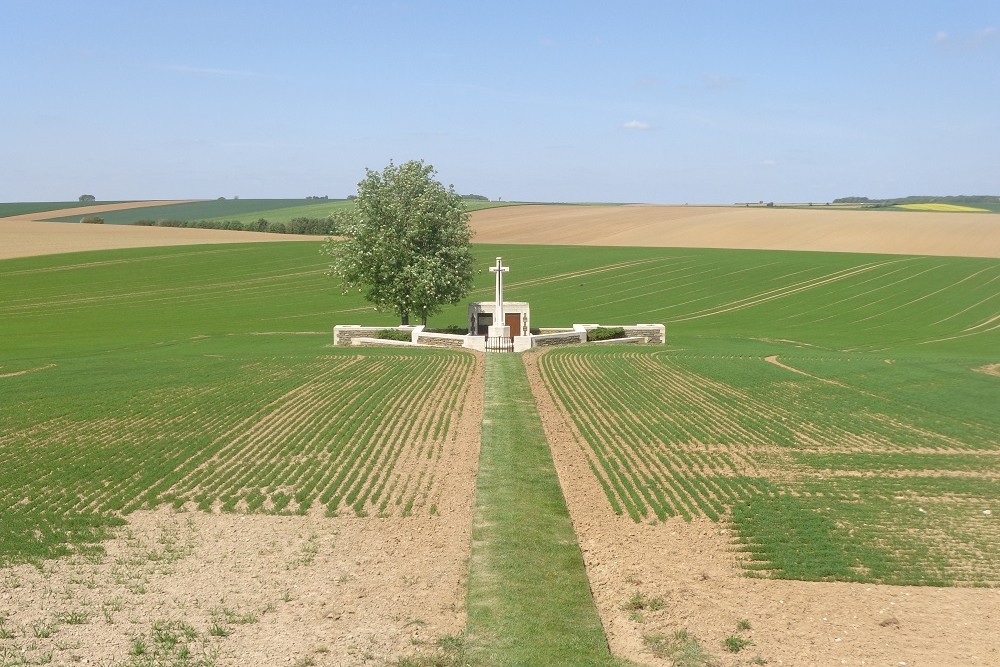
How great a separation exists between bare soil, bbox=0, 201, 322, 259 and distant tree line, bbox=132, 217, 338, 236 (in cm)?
757

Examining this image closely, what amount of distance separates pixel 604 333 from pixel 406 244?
13767mm

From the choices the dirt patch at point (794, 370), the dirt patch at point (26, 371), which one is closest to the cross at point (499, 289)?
the dirt patch at point (794, 370)

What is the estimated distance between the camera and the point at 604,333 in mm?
55375

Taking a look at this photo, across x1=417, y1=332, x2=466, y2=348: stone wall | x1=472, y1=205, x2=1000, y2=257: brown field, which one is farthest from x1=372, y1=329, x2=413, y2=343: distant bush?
x1=472, y1=205, x2=1000, y2=257: brown field

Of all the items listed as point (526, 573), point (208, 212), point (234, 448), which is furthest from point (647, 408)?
point (208, 212)

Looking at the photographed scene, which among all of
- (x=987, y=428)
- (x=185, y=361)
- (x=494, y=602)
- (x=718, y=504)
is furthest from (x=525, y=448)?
(x=185, y=361)

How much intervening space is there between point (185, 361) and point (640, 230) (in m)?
87.0

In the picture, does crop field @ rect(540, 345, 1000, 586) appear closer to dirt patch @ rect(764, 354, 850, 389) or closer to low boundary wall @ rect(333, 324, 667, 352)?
dirt patch @ rect(764, 354, 850, 389)

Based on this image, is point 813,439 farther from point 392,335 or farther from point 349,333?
point 349,333

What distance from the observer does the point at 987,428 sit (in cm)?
2772

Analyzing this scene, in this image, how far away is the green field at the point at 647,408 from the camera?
18.9m

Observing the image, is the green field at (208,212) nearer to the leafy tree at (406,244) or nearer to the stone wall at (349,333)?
the leafy tree at (406,244)

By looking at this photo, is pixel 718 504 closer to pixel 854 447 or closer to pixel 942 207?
pixel 854 447

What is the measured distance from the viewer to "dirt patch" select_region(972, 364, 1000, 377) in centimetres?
3903
